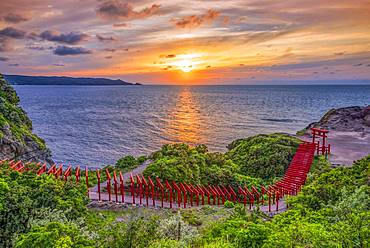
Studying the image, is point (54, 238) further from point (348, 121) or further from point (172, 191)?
point (348, 121)

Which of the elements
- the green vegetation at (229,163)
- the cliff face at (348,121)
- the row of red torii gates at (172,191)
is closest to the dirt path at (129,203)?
the row of red torii gates at (172,191)

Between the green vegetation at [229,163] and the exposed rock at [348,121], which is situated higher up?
the exposed rock at [348,121]

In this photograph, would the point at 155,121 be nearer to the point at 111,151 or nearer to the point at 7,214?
the point at 111,151

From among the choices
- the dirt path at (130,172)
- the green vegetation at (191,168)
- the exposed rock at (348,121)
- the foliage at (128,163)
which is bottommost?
the foliage at (128,163)

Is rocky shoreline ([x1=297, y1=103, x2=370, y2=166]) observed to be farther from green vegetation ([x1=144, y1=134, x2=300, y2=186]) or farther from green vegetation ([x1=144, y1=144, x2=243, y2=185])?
green vegetation ([x1=144, y1=144, x2=243, y2=185])

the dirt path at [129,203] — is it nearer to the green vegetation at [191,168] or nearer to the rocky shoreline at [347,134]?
the green vegetation at [191,168]

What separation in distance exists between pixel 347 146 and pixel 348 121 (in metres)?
14.7

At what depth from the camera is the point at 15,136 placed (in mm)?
30609

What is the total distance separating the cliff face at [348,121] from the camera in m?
44.4

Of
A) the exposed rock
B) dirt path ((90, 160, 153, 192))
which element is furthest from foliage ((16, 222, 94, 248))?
the exposed rock

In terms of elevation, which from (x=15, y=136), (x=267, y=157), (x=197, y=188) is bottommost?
(x=197, y=188)

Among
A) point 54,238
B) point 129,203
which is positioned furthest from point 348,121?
point 54,238

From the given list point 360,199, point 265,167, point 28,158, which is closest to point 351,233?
point 360,199

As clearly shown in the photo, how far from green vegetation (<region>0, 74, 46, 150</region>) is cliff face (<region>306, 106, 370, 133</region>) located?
38422 millimetres
